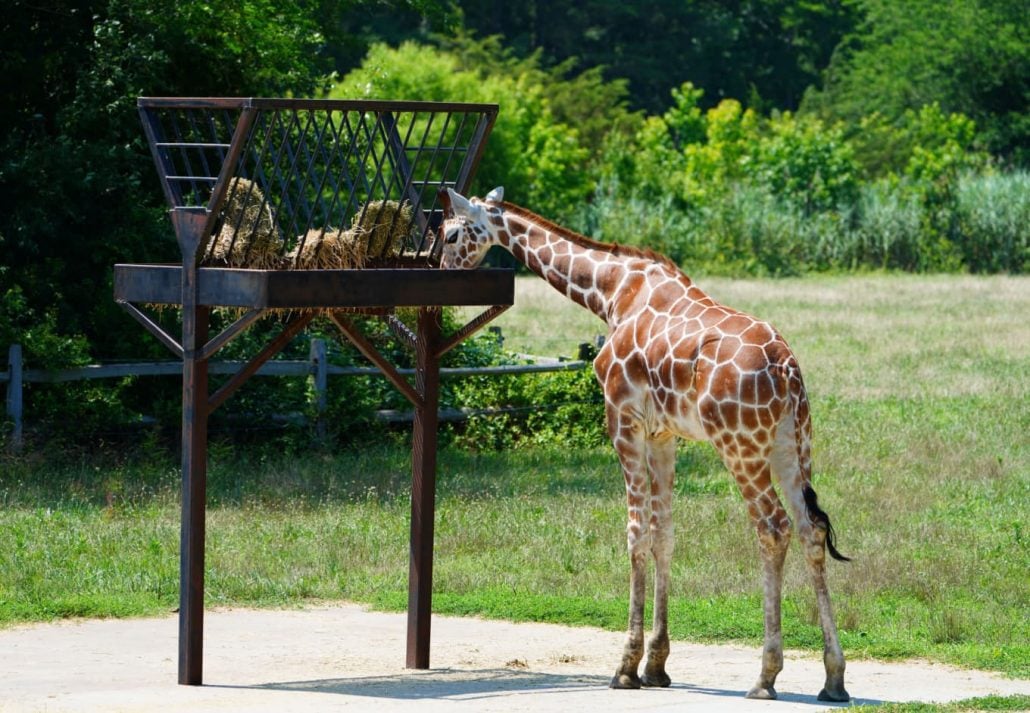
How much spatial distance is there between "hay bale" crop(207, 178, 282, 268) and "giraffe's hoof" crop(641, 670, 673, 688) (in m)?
3.13

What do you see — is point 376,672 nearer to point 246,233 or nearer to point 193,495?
point 193,495

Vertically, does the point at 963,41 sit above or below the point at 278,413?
above

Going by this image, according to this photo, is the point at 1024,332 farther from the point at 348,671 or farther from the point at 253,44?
the point at 348,671

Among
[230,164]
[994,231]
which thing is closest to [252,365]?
[230,164]

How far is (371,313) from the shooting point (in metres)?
10.6

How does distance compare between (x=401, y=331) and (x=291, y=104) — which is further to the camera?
(x=401, y=331)

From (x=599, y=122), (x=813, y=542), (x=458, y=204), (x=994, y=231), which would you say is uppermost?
(x=599, y=122)

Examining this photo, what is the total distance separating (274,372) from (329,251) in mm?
8204

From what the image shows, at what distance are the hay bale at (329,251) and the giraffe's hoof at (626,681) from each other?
2747 mm

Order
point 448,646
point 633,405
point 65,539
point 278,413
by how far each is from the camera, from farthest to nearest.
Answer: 1. point 278,413
2. point 65,539
3. point 448,646
4. point 633,405

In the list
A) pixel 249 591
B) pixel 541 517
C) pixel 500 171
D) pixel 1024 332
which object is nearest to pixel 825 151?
pixel 500 171

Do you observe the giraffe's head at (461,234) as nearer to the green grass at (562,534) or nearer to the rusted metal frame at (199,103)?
the rusted metal frame at (199,103)

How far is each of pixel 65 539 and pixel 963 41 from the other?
1965 inches

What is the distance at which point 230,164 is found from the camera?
30.1ft
